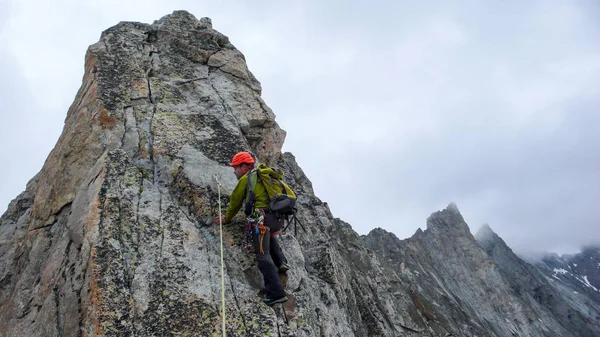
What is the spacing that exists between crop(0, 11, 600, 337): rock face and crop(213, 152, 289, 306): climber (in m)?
0.38

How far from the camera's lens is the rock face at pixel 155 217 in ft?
26.1

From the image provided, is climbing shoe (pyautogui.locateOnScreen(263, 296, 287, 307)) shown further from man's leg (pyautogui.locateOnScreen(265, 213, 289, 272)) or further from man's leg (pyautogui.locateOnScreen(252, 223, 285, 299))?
man's leg (pyautogui.locateOnScreen(265, 213, 289, 272))

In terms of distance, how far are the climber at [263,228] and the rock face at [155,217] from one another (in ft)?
1.24

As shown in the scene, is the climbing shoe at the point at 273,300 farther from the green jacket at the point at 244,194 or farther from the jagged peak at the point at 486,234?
the jagged peak at the point at 486,234

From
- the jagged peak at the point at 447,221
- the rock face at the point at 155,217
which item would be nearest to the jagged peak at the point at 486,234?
the jagged peak at the point at 447,221

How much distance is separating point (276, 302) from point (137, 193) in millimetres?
4078

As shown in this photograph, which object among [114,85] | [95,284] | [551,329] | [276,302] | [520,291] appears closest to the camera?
[95,284]

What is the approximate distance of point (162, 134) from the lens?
11.7 meters

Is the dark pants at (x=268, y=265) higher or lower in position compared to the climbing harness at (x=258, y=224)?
lower

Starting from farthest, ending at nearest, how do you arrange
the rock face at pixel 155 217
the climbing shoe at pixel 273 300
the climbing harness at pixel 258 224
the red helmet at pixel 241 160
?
1. the red helmet at pixel 241 160
2. the climbing harness at pixel 258 224
3. the climbing shoe at pixel 273 300
4. the rock face at pixel 155 217

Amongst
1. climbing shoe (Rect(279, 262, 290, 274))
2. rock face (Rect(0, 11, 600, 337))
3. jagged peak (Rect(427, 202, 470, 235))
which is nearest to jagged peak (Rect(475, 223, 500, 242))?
jagged peak (Rect(427, 202, 470, 235))

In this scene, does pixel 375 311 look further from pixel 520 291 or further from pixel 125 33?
pixel 520 291

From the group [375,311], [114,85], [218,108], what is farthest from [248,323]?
[375,311]

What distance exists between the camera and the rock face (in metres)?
7.96
